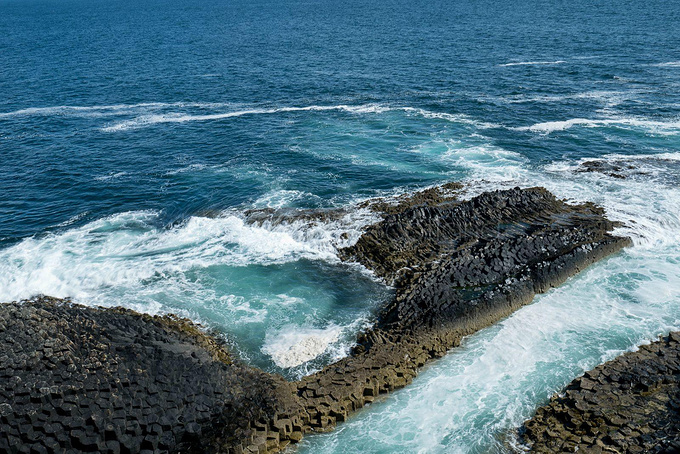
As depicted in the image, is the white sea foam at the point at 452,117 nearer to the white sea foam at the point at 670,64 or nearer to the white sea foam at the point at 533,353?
the white sea foam at the point at 533,353

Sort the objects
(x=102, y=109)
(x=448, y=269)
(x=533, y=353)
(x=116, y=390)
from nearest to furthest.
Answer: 1. (x=116, y=390)
2. (x=533, y=353)
3. (x=448, y=269)
4. (x=102, y=109)

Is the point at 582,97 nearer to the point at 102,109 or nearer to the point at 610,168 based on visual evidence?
the point at 610,168

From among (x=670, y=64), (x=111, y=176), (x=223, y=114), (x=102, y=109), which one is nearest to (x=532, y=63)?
(x=670, y=64)

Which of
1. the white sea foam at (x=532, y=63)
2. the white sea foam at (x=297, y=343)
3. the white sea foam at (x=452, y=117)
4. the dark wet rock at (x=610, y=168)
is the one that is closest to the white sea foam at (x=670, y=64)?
the white sea foam at (x=532, y=63)

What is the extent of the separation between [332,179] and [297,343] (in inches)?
946

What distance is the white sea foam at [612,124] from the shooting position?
63.3m

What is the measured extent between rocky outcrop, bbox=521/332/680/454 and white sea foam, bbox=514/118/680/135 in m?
40.4

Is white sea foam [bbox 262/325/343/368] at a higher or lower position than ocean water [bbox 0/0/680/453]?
lower

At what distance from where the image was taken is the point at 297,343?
3234 cm

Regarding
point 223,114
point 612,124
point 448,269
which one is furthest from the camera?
point 223,114

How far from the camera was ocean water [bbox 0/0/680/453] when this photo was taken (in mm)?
31453

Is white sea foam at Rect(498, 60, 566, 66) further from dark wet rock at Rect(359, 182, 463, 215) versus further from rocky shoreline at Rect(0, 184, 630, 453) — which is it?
rocky shoreline at Rect(0, 184, 630, 453)

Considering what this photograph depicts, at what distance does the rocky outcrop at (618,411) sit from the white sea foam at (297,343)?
12.0 meters

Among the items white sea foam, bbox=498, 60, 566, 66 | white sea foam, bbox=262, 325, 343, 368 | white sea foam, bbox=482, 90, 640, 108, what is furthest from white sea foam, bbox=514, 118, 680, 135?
white sea foam, bbox=262, 325, 343, 368
